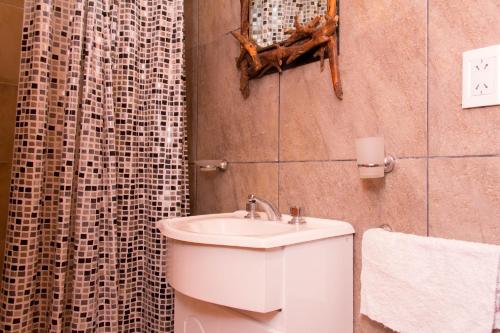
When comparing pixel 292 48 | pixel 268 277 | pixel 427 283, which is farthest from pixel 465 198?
pixel 292 48

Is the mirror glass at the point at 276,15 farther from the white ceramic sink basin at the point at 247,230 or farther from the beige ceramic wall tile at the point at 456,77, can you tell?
the white ceramic sink basin at the point at 247,230

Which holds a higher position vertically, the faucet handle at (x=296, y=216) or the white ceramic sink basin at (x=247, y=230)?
the faucet handle at (x=296, y=216)

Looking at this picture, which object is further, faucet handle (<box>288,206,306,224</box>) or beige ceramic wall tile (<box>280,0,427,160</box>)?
faucet handle (<box>288,206,306,224</box>)

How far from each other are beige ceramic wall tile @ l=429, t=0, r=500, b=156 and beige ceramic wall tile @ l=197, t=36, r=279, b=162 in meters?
0.60

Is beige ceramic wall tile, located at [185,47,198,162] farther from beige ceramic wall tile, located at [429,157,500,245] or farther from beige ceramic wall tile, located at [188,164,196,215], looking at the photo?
beige ceramic wall tile, located at [429,157,500,245]

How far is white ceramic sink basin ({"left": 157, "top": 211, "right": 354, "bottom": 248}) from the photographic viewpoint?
0.91 metres

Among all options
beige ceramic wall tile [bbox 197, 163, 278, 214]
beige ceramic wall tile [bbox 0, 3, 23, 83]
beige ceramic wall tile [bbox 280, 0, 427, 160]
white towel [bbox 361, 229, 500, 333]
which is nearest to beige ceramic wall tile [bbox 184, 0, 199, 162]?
beige ceramic wall tile [bbox 197, 163, 278, 214]

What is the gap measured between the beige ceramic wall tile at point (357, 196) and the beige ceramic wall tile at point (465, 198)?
34mm

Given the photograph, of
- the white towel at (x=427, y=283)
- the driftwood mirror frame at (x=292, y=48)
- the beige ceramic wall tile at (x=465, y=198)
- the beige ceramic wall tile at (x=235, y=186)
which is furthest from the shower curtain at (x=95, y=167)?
the beige ceramic wall tile at (x=465, y=198)

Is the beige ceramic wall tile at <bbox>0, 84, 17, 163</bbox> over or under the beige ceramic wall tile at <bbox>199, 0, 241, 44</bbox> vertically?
under

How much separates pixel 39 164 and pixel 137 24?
27.8 inches

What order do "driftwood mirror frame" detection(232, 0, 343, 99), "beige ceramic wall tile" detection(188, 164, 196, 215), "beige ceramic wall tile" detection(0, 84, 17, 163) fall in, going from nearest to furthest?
"driftwood mirror frame" detection(232, 0, 343, 99) < "beige ceramic wall tile" detection(0, 84, 17, 163) < "beige ceramic wall tile" detection(188, 164, 196, 215)

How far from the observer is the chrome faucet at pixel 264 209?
128 cm

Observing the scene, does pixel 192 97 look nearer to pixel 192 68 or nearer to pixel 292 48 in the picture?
pixel 192 68
